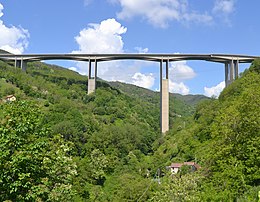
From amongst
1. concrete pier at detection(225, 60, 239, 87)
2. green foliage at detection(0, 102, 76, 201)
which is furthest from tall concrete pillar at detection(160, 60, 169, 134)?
green foliage at detection(0, 102, 76, 201)

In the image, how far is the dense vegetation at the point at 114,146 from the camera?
6400mm

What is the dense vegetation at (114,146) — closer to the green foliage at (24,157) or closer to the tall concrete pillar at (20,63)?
the green foliage at (24,157)

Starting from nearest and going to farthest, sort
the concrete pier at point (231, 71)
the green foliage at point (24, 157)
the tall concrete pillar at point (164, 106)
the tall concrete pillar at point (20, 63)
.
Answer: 1. the green foliage at point (24, 157)
2. the concrete pier at point (231, 71)
3. the tall concrete pillar at point (164, 106)
4. the tall concrete pillar at point (20, 63)

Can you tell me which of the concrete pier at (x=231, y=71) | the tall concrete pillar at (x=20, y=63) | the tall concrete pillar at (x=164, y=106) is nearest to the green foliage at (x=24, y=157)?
the tall concrete pillar at (x=164, y=106)

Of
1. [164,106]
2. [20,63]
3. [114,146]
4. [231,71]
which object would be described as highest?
[20,63]

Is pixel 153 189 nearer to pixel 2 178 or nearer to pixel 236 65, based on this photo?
pixel 2 178

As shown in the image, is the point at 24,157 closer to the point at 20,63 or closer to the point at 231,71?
the point at 231,71

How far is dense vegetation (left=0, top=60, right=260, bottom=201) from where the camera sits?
21.0ft

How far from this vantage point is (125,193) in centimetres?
2989

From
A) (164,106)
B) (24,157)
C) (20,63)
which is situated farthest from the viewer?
(20,63)

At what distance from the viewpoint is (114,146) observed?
5062 centimetres

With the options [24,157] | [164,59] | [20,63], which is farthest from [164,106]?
[24,157]

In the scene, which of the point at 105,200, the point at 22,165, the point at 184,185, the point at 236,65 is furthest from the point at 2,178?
the point at 236,65

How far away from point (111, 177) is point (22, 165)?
36552mm
